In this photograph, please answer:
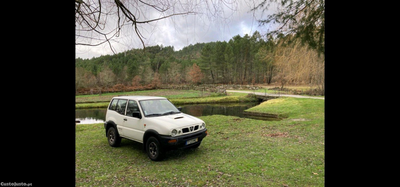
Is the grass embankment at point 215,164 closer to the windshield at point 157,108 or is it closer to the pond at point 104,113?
the windshield at point 157,108

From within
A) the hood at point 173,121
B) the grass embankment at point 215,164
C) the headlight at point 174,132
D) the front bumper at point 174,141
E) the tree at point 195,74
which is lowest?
the grass embankment at point 215,164

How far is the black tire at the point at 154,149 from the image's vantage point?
5.50 metres

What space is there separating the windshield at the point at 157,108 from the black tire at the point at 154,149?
0.82 metres

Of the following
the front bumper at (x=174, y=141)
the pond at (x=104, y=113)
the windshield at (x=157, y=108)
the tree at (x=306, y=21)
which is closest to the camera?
the tree at (x=306, y=21)

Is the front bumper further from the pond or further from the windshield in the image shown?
the pond

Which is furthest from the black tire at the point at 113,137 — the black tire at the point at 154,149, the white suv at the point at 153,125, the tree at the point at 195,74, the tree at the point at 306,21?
the tree at the point at 195,74

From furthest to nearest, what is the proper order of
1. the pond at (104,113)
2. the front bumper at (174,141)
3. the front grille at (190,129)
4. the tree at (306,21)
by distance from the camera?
the pond at (104,113) < the front grille at (190,129) < the front bumper at (174,141) < the tree at (306,21)
